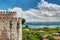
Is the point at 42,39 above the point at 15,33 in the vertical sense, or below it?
below

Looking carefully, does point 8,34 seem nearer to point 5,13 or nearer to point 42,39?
point 5,13

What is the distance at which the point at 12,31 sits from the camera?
2114 centimetres

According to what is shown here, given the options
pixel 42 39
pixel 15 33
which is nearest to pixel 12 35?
pixel 15 33

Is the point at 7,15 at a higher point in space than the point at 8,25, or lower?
higher

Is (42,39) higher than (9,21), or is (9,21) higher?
(9,21)

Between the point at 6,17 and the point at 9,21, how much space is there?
1.07ft

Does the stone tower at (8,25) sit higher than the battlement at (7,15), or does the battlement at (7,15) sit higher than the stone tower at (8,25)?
the battlement at (7,15)

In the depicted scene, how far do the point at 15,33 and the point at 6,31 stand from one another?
0.66 metres

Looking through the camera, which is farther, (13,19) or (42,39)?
(42,39)

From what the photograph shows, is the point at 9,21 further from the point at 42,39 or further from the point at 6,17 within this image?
the point at 42,39

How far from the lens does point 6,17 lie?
21.0m

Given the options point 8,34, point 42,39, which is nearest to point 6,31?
point 8,34

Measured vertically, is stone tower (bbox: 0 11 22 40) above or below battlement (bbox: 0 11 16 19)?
below

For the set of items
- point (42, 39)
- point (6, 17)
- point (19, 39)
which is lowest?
point (42, 39)
